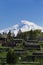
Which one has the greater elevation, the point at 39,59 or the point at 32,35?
the point at 32,35

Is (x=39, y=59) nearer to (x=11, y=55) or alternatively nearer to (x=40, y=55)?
(x=40, y=55)

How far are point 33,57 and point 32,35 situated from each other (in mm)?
25152

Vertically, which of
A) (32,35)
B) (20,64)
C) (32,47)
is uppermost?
(32,35)

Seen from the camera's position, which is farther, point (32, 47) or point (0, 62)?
point (32, 47)

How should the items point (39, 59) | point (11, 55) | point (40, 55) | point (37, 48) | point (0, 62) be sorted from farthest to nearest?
point (37, 48) → point (40, 55) → point (39, 59) → point (0, 62) → point (11, 55)

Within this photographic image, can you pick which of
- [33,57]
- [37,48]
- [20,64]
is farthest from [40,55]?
[37,48]

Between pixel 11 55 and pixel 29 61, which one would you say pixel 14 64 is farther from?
pixel 29 61

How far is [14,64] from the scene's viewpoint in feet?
38.1

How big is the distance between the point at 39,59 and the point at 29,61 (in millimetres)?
586

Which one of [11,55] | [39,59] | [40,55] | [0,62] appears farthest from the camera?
[40,55]

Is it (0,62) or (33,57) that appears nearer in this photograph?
(0,62)

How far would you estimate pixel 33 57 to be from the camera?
13.7m

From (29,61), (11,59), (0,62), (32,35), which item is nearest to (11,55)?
(11,59)

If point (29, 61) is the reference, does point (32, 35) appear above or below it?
above
